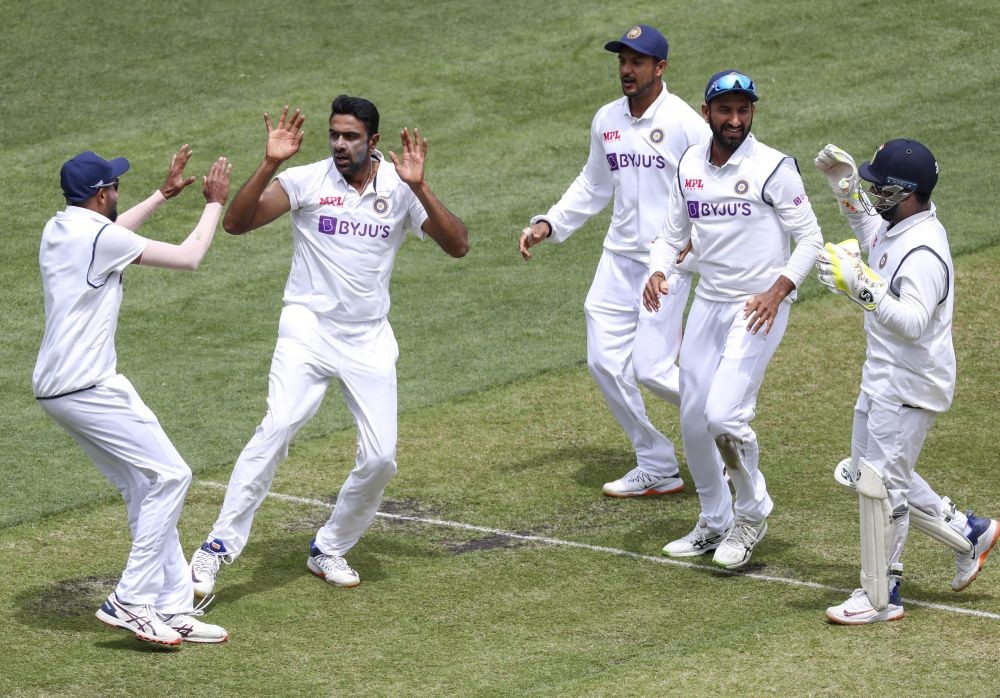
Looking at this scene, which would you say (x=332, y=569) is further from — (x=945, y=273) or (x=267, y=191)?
(x=945, y=273)

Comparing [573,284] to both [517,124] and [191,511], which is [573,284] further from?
[191,511]

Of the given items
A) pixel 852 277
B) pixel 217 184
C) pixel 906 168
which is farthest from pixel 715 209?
pixel 217 184

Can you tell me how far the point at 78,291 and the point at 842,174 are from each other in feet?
14.1

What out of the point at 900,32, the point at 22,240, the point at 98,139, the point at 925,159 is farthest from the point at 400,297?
the point at 900,32

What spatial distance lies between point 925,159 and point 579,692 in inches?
131

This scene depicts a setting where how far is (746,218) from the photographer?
9.06 metres

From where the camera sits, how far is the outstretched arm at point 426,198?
28.6ft

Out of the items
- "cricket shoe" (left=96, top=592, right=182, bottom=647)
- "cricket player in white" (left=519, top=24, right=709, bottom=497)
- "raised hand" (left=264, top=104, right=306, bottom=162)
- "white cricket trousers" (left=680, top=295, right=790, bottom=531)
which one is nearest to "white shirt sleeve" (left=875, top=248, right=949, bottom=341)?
"white cricket trousers" (left=680, top=295, right=790, bottom=531)

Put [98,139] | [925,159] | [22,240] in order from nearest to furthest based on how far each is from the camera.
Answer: [925,159] → [22,240] → [98,139]

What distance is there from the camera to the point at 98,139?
18422mm

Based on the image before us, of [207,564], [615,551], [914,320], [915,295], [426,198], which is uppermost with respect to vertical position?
[426,198]

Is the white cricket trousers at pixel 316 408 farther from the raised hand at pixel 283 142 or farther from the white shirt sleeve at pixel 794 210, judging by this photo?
the white shirt sleeve at pixel 794 210

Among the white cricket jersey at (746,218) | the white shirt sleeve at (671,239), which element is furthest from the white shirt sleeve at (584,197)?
the white cricket jersey at (746,218)

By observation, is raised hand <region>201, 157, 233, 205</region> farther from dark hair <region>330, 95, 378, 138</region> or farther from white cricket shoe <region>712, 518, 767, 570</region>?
white cricket shoe <region>712, 518, 767, 570</region>
